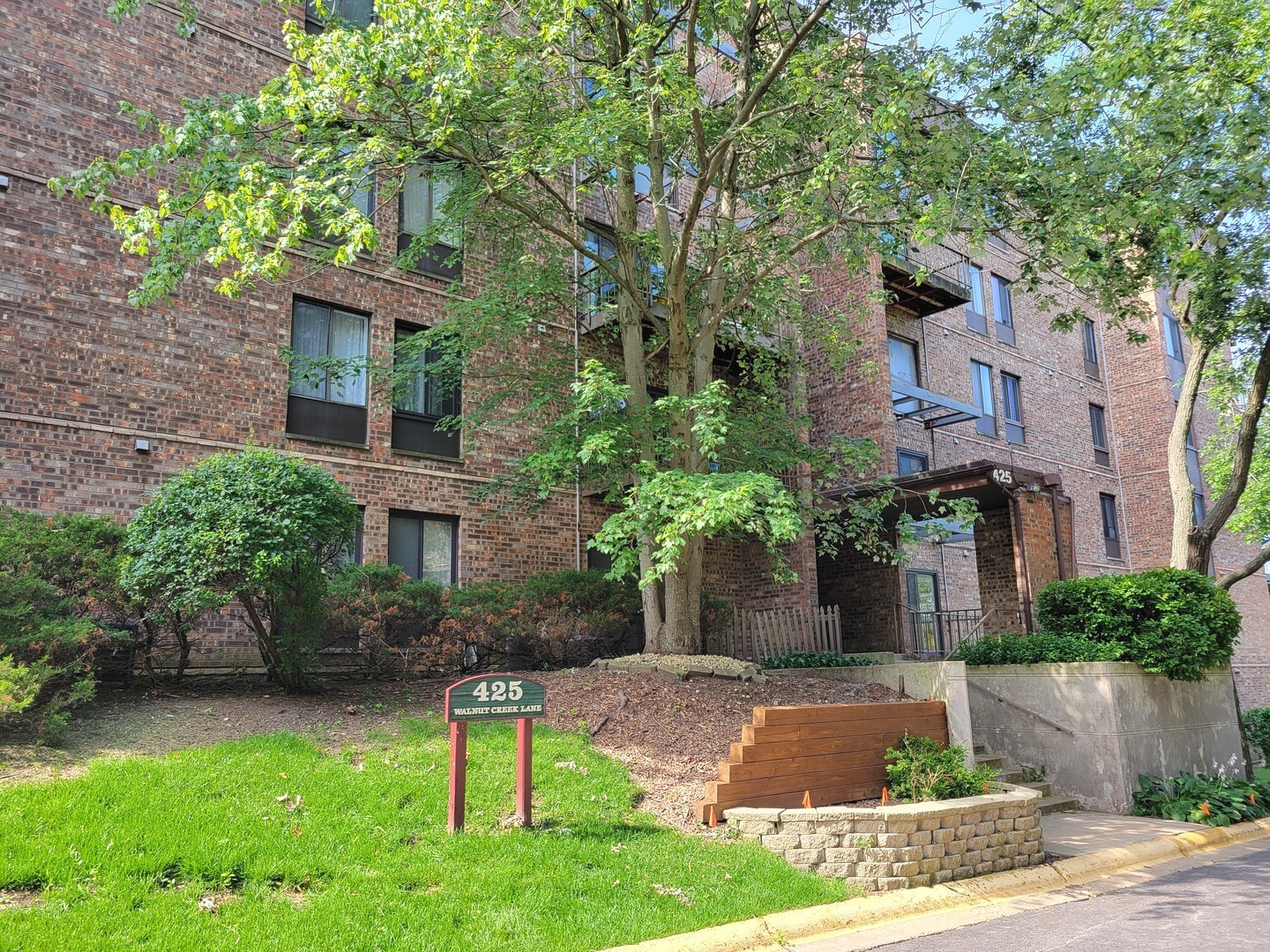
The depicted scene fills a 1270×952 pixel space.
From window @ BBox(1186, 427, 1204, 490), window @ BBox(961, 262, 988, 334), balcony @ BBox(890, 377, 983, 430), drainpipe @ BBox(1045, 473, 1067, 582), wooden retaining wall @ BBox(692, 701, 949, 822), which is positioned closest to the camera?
wooden retaining wall @ BBox(692, 701, 949, 822)

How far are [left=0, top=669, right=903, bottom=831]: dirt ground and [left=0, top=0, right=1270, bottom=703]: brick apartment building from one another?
2.81 m

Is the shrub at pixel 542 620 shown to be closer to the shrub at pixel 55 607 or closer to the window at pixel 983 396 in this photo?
the shrub at pixel 55 607

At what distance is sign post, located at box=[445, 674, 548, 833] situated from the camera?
6.60 metres

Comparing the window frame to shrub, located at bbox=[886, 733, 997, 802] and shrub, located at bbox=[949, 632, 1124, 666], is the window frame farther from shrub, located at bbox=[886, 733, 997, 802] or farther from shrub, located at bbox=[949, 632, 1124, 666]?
shrub, located at bbox=[886, 733, 997, 802]

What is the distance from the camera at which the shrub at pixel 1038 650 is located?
1207 cm

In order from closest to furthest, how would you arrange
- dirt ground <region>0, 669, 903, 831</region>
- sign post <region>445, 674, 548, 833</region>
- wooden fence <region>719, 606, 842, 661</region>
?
sign post <region>445, 674, 548, 833</region>, dirt ground <region>0, 669, 903, 831</region>, wooden fence <region>719, 606, 842, 661</region>

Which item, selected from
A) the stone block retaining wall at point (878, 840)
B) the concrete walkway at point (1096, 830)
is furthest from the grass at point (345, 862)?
the concrete walkway at point (1096, 830)

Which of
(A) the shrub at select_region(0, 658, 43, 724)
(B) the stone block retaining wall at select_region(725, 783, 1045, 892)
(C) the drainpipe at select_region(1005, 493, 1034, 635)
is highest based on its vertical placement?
(C) the drainpipe at select_region(1005, 493, 1034, 635)

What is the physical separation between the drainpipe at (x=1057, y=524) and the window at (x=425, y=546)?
9.89 metres

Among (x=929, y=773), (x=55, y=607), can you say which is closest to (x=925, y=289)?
(x=929, y=773)

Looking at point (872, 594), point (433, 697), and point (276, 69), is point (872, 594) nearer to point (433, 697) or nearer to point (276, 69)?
point (433, 697)

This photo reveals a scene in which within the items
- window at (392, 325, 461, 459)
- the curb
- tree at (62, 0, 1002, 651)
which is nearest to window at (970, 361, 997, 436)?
tree at (62, 0, 1002, 651)

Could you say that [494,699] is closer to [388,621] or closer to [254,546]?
[254,546]

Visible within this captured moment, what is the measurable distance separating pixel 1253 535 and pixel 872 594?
39.5ft
